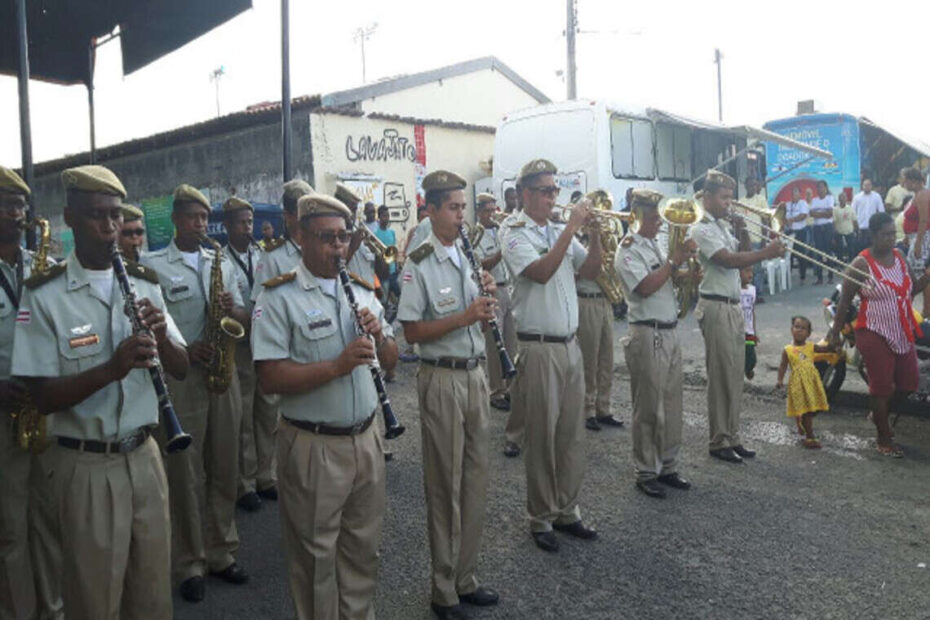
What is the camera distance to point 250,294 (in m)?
5.62

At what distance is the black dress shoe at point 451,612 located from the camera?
12.9 ft

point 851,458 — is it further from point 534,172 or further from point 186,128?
point 186,128

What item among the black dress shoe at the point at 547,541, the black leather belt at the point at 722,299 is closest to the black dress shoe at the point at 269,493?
the black dress shoe at the point at 547,541

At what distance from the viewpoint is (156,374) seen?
3.00 m

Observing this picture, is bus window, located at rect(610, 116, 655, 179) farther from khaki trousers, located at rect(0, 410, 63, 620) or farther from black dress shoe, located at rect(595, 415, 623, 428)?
khaki trousers, located at rect(0, 410, 63, 620)

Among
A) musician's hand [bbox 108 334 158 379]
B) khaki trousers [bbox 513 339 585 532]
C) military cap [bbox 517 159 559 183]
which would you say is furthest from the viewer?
military cap [bbox 517 159 559 183]

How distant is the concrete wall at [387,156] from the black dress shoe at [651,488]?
11.5 m

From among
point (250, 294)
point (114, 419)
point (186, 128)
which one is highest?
point (186, 128)

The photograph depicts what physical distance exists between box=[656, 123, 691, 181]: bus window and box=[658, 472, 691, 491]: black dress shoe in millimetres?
10424

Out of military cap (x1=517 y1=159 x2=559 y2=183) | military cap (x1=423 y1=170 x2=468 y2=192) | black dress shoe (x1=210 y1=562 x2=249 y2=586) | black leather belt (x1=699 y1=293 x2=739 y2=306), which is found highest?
military cap (x1=517 y1=159 x2=559 y2=183)

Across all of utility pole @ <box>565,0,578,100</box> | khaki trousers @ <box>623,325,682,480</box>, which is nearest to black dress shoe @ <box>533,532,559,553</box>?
khaki trousers @ <box>623,325,682,480</box>

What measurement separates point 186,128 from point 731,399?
1537 cm

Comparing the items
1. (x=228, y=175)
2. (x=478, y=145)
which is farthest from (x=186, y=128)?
(x=478, y=145)

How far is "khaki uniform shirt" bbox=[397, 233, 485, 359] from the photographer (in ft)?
13.6
